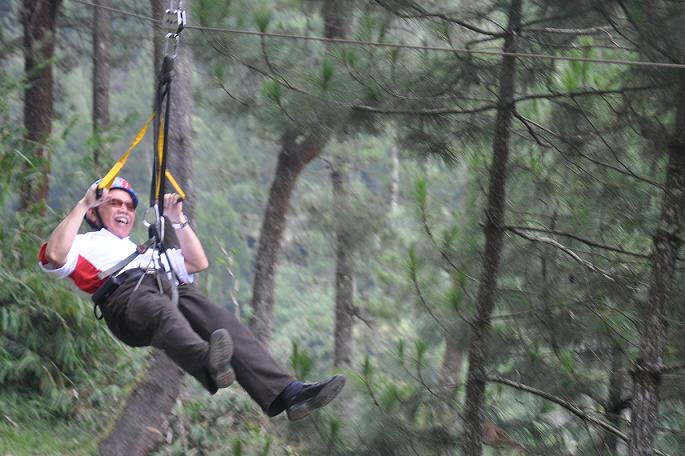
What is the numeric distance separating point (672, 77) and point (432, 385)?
2.35 m

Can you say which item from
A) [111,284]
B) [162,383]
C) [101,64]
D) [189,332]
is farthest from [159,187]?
[101,64]

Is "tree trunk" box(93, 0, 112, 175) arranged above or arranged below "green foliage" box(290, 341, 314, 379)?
above

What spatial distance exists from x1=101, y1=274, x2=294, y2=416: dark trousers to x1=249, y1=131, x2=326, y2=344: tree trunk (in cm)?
618

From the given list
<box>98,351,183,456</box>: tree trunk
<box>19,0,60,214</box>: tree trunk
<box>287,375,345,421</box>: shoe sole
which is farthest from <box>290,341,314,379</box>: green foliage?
<box>19,0,60,214</box>: tree trunk

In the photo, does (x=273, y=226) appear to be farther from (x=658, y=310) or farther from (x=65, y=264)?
(x=658, y=310)

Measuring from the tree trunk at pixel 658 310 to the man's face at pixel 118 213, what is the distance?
272cm

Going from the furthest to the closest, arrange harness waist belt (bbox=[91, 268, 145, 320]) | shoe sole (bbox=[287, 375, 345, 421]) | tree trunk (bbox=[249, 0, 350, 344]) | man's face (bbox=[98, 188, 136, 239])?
tree trunk (bbox=[249, 0, 350, 344]), man's face (bbox=[98, 188, 136, 239]), harness waist belt (bbox=[91, 268, 145, 320]), shoe sole (bbox=[287, 375, 345, 421])

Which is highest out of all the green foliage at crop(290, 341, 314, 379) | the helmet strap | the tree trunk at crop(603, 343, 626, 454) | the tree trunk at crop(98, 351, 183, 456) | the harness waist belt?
the helmet strap

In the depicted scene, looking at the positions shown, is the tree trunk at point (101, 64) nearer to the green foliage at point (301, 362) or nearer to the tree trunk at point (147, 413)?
the tree trunk at point (147, 413)

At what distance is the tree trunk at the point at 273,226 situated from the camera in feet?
37.8

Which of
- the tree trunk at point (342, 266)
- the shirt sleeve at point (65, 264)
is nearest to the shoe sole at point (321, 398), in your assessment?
the shirt sleeve at point (65, 264)

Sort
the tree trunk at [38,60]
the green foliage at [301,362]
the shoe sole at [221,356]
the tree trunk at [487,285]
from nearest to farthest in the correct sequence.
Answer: the shoe sole at [221,356] < the green foliage at [301,362] < the tree trunk at [487,285] < the tree trunk at [38,60]

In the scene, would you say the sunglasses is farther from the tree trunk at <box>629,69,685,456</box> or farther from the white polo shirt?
the tree trunk at <box>629,69,685,456</box>

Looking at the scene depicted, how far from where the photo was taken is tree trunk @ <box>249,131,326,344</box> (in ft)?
37.8
